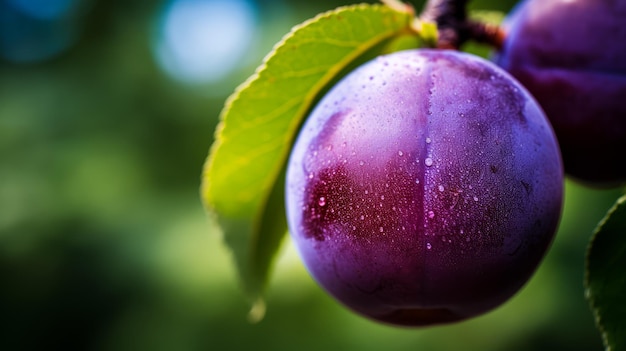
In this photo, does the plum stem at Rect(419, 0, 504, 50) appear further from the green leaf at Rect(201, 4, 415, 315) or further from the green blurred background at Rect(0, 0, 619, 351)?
the green blurred background at Rect(0, 0, 619, 351)

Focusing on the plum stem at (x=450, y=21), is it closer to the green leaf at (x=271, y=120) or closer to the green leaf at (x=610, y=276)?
the green leaf at (x=271, y=120)

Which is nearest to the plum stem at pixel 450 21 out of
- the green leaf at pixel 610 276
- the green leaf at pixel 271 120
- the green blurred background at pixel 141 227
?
the green leaf at pixel 271 120

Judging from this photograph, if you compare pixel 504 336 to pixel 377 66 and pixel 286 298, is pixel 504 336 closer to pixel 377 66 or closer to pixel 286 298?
pixel 286 298

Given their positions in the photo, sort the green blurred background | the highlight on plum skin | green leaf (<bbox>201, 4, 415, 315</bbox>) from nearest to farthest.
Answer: the highlight on plum skin < green leaf (<bbox>201, 4, 415, 315</bbox>) < the green blurred background

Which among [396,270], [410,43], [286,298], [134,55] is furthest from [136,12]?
[396,270]

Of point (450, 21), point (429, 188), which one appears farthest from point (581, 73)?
point (429, 188)

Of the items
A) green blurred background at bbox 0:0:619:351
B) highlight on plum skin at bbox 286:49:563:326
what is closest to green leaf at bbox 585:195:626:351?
highlight on plum skin at bbox 286:49:563:326
